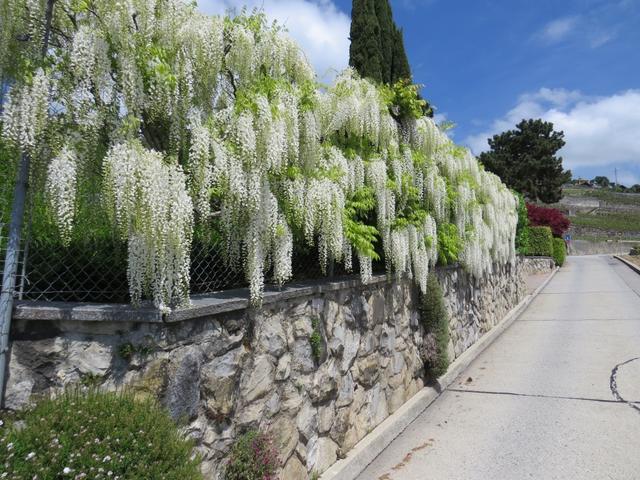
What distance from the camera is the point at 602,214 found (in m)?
64.8

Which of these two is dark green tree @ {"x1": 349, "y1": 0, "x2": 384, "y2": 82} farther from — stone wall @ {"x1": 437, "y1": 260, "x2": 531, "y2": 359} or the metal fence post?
the metal fence post

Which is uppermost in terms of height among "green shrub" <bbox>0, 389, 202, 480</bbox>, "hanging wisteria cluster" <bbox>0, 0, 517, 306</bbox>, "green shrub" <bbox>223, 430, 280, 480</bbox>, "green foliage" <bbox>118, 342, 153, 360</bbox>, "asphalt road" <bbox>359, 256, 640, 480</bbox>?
"hanging wisteria cluster" <bbox>0, 0, 517, 306</bbox>

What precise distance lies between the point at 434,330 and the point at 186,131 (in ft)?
13.8

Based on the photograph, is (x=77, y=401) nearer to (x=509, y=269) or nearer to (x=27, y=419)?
(x=27, y=419)

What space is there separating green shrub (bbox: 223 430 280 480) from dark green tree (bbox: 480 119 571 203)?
42309 mm

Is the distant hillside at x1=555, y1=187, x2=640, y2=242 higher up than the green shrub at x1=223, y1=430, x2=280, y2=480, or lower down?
higher up

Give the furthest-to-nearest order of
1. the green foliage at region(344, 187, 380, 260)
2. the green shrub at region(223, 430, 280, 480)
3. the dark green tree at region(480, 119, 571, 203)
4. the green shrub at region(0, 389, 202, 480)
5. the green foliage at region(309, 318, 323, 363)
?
1. the dark green tree at region(480, 119, 571, 203)
2. the green foliage at region(344, 187, 380, 260)
3. the green foliage at region(309, 318, 323, 363)
4. the green shrub at region(223, 430, 280, 480)
5. the green shrub at region(0, 389, 202, 480)

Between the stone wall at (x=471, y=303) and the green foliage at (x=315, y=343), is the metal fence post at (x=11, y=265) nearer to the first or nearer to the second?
the green foliage at (x=315, y=343)

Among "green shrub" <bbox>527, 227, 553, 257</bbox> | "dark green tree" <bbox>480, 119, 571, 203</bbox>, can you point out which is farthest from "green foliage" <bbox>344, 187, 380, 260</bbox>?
"dark green tree" <bbox>480, 119, 571, 203</bbox>

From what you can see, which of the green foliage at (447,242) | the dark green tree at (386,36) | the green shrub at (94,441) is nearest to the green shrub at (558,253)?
the dark green tree at (386,36)

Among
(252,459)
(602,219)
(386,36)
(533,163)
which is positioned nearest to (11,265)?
(252,459)

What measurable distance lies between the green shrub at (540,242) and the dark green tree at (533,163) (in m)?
16.7

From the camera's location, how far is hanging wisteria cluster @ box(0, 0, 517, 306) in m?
2.48

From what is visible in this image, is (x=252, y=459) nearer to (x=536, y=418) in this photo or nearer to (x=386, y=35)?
(x=536, y=418)
